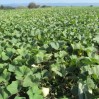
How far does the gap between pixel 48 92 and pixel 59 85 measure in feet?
0.55

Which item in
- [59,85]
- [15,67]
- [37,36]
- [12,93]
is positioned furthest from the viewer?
[37,36]

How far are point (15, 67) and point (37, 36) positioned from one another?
6.20 feet

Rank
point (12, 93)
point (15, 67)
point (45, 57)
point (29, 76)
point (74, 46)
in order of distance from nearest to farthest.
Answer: point (12, 93) < point (29, 76) < point (15, 67) < point (45, 57) < point (74, 46)

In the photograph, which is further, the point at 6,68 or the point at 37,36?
the point at 37,36

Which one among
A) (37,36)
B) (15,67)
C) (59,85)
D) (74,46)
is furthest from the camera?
(37,36)

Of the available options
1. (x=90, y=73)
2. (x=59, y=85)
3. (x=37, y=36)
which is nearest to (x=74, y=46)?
(x=59, y=85)

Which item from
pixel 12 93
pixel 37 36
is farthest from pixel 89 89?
pixel 37 36

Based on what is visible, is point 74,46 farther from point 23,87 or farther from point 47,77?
point 23,87

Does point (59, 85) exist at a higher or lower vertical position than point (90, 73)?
lower

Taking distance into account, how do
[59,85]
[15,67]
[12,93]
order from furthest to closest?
1. [59,85]
2. [15,67]
3. [12,93]

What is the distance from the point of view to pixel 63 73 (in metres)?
2.22

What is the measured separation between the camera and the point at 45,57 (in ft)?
8.52

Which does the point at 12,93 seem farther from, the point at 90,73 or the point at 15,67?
the point at 90,73

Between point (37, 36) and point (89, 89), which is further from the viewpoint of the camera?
point (37, 36)
